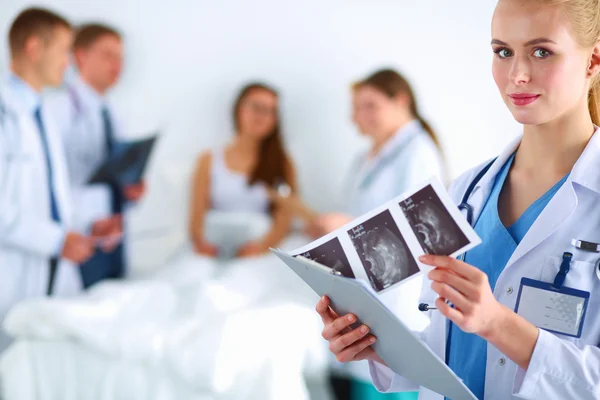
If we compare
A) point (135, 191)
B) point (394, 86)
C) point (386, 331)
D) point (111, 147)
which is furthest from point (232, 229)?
point (386, 331)

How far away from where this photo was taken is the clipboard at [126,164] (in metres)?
3.22

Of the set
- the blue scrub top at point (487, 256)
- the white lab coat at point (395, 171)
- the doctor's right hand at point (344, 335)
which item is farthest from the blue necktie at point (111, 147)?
the blue scrub top at point (487, 256)

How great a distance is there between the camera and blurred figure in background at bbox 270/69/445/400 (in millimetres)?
3062

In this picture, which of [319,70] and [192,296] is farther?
[319,70]

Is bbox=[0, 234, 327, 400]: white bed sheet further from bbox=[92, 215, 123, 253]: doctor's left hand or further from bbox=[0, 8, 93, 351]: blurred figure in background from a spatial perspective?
bbox=[92, 215, 123, 253]: doctor's left hand

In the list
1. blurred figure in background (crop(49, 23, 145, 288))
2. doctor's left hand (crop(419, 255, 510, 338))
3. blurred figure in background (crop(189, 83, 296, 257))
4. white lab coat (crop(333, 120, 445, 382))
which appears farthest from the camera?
blurred figure in background (crop(189, 83, 296, 257))

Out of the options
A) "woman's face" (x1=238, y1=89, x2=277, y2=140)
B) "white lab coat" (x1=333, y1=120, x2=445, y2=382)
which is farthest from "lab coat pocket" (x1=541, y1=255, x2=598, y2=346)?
"woman's face" (x1=238, y1=89, x2=277, y2=140)

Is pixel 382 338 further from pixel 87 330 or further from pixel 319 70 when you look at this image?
pixel 319 70

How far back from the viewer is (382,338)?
3.96ft

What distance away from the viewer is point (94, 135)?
323 cm

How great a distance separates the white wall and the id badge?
223cm

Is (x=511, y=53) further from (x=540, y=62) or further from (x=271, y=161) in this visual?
(x=271, y=161)

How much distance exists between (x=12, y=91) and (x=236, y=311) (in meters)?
1.44

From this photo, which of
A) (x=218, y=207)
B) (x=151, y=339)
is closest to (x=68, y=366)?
(x=151, y=339)
